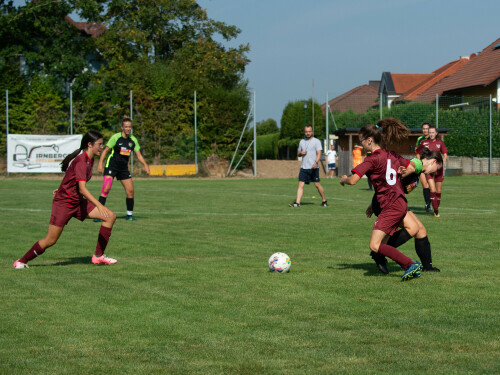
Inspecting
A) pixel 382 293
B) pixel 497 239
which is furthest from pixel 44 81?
pixel 382 293

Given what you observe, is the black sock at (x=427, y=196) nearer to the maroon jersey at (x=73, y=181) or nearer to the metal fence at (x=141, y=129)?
the maroon jersey at (x=73, y=181)

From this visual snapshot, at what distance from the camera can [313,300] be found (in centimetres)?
640

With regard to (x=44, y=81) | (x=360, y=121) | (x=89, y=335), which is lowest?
(x=89, y=335)

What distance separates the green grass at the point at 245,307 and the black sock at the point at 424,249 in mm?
290

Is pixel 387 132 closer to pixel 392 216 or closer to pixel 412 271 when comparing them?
pixel 392 216

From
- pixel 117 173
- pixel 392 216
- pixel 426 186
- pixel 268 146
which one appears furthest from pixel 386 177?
pixel 268 146

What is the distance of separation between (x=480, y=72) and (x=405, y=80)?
25191 mm

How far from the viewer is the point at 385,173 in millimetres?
7531

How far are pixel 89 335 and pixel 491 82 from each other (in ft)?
149

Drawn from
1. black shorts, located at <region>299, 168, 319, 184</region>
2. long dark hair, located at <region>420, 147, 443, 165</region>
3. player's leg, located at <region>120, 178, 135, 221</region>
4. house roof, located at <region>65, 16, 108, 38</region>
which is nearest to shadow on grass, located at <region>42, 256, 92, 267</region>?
long dark hair, located at <region>420, 147, 443, 165</region>

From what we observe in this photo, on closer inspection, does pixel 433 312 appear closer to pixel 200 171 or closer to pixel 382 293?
pixel 382 293

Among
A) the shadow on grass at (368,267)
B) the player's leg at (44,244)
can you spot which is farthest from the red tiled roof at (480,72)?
the player's leg at (44,244)

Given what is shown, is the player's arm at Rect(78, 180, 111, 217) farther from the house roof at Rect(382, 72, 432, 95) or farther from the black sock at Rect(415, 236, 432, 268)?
the house roof at Rect(382, 72, 432, 95)

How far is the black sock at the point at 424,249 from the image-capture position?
782 cm
